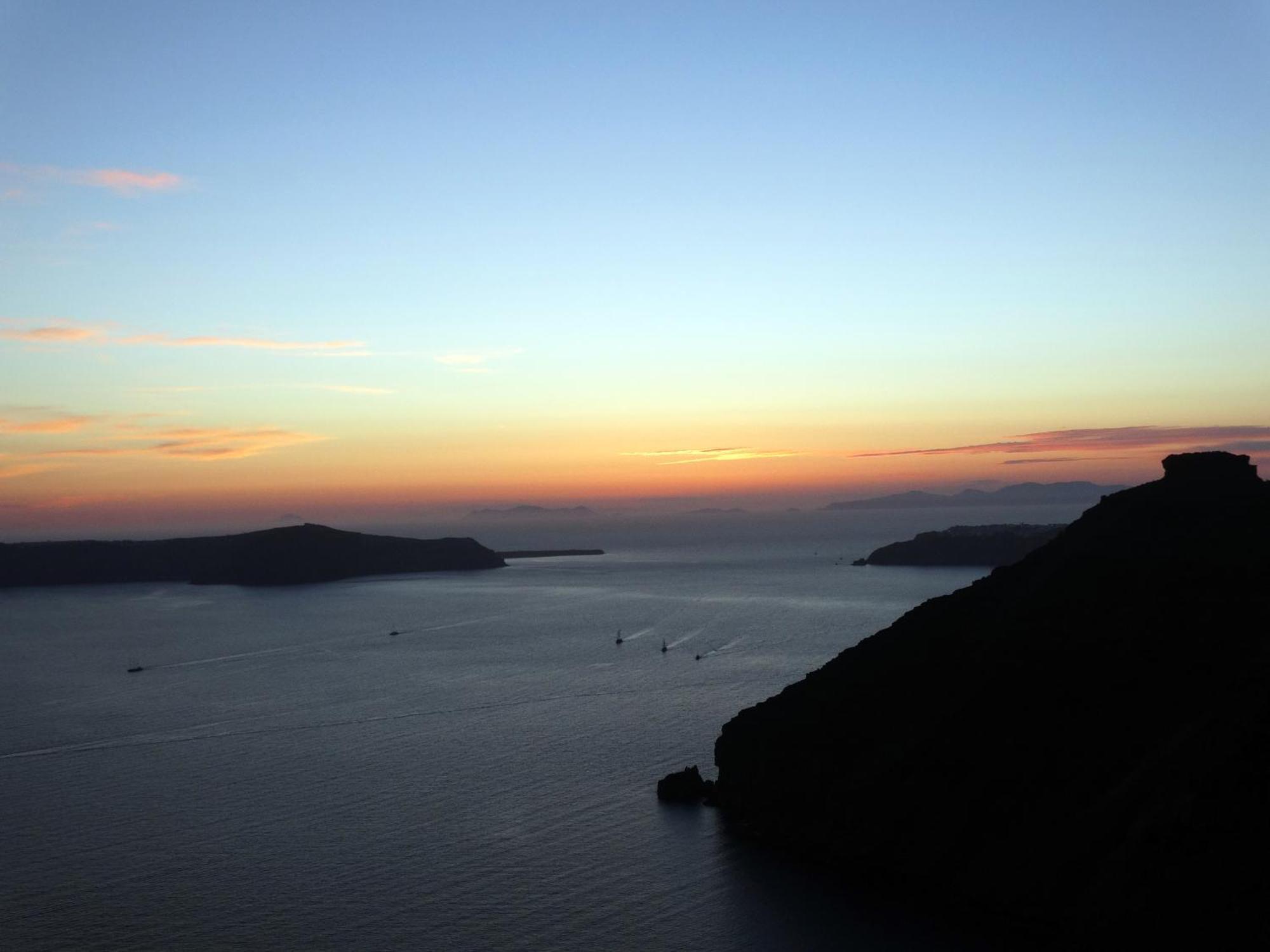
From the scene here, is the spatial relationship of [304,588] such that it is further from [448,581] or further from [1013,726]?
[1013,726]

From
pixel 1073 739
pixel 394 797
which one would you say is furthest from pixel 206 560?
pixel 1073 739

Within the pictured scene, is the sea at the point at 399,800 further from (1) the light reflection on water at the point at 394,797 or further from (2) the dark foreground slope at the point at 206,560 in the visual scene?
(2) the dark foreground slope at the point at 206,560

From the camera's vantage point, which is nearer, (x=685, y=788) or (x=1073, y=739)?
(x=1073, y=739)

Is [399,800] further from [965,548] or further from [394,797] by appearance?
[965,548]

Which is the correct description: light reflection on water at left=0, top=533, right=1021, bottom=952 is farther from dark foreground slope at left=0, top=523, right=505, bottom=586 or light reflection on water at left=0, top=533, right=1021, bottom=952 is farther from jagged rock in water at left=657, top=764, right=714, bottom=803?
dark foreground slope at left=0, top=523, right=505, bottom=586

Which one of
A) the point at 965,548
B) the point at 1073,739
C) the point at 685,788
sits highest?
the point at 1073,739

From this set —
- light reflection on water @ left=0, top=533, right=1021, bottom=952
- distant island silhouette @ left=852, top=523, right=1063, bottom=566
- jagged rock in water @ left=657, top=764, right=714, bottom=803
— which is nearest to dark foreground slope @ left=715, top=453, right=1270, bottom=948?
Result: jagged rock in water @ left=657, top=764, right=714, bottom=803
